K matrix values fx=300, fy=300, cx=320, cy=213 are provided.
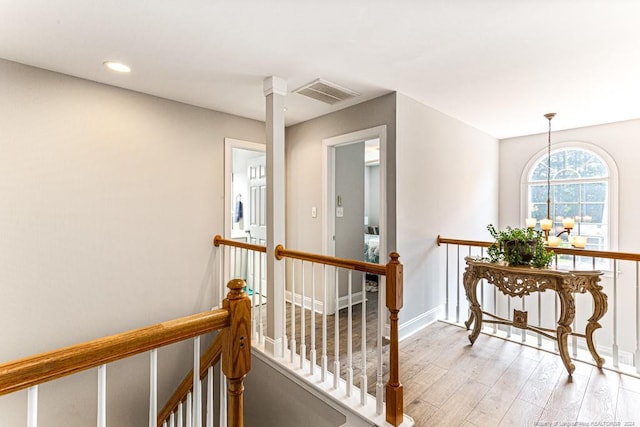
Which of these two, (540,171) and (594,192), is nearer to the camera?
(594,192)

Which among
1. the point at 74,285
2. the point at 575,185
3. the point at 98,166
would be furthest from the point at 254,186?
the point at 575,185

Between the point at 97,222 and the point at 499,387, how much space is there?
11.6ft

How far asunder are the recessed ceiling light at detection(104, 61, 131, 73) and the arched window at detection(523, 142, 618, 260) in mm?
5057

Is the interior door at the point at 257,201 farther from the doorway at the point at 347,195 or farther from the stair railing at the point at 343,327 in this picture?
the doorway at the point at 347,195

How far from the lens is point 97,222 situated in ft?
8.79

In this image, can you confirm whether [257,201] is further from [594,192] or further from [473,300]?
[594,192]

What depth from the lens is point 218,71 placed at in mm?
2490

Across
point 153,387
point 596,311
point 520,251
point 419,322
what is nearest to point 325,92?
point 520,251

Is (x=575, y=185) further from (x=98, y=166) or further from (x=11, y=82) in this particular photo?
(x=11, y=82)

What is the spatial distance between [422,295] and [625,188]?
3150 millimetres

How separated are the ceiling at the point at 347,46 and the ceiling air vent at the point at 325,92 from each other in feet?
0.25

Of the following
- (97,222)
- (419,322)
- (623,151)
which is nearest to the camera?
(97,222)

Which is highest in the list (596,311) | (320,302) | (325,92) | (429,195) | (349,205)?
(325,92)

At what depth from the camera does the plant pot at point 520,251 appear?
2.53m
